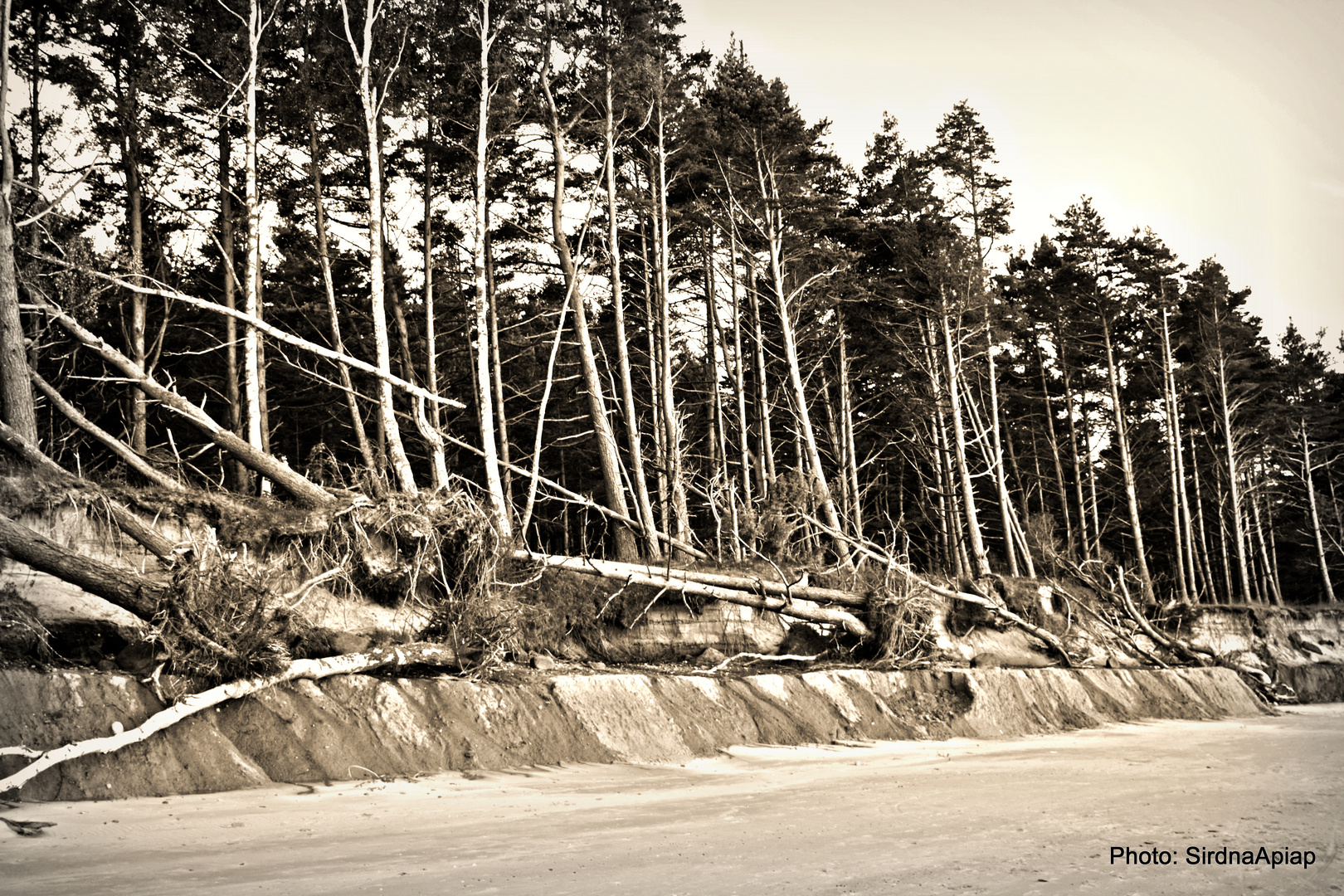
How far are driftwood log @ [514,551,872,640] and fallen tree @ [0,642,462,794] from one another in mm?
2305

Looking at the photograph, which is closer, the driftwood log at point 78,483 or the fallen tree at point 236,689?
the fallen tree at point 236,689

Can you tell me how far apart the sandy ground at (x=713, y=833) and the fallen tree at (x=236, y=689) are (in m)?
0.28

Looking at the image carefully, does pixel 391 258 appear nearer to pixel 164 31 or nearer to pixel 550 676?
pixel 164 31

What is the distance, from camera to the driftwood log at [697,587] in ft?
38.0

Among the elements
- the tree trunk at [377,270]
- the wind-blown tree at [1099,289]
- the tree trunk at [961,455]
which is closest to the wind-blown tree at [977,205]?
the tree trunk at [961,455]

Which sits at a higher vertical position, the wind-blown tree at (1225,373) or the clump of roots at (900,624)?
the wind-blown tree at (1225,373)

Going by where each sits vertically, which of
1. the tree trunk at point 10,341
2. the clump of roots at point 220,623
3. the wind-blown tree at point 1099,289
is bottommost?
the clump of roots at point 220,623

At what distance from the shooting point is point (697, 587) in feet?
40.2

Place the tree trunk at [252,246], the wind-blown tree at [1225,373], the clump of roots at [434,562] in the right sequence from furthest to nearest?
the wind-blown tree at [1225,373]
the tree trunk at [252,246]
the clump of roots at [434,562]

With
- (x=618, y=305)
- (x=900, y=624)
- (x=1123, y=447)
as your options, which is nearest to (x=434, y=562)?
(x=900, y=624)

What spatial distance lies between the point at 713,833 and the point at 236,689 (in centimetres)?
401

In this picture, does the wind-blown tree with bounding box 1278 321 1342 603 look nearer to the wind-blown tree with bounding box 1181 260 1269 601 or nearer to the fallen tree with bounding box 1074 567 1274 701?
the wind-blown tree with bounding box 1181 260 1269 601

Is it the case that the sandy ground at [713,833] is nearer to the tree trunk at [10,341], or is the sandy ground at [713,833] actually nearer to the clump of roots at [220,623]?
the clump of roots at [220,623]

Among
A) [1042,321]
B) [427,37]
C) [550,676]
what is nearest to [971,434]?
[1042,321]
